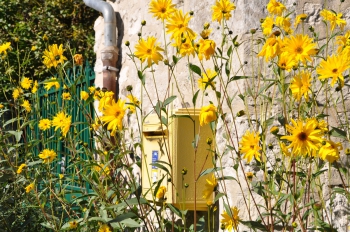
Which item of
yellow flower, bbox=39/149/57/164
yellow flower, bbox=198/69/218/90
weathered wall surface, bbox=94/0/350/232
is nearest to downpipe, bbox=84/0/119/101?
weathered wall surface, bbox=94/0/350/232

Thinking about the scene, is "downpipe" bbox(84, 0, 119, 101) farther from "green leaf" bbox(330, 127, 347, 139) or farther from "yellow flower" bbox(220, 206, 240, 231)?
"green leaf" bbox(330, 127, 347, 139)

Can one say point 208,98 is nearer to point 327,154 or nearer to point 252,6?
point 252,6

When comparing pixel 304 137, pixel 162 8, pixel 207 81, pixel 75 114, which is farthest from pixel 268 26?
pixel 75 114

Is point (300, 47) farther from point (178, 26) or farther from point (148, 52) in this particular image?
point (148, 52)

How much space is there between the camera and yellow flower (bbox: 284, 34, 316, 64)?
7.73 ft

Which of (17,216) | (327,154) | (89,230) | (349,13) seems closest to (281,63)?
(327,154)

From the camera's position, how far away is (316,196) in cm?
314

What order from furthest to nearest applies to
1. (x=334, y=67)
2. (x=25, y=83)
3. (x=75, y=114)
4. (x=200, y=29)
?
(x=75, y=114) → (x=25, y=83) → (x=200, y=29) → (x=334, y=67)

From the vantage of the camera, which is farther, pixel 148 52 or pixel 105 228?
pixel 105 228

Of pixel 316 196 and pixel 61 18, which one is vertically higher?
pixel 61 18

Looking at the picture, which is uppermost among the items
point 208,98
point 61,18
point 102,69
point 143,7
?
point 61,18

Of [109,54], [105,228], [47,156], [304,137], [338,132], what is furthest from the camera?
[109,54]

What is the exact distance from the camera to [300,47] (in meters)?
2.38

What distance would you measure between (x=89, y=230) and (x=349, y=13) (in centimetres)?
187
